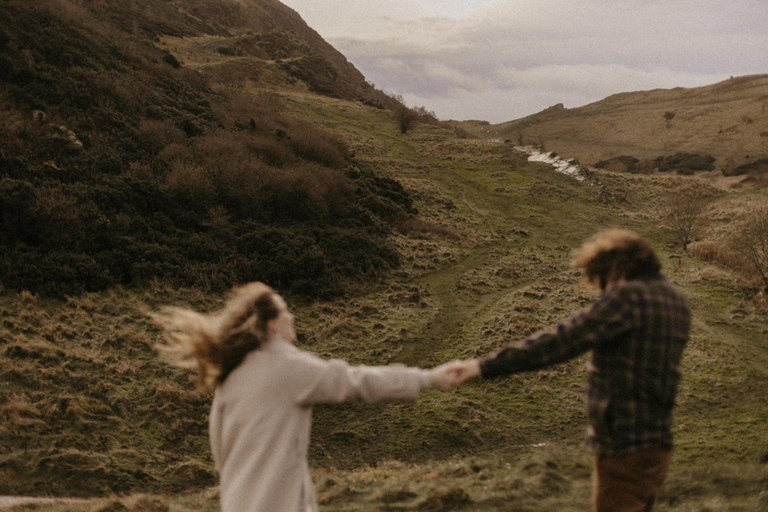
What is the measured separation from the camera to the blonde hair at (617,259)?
7.47 ft

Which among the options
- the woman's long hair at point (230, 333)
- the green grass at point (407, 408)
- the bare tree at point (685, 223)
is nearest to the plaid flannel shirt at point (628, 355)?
the woman's long hair at point (230, 333)

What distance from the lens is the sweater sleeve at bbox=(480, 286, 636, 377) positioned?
2143 mm

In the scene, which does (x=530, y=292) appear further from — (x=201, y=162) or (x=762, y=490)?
(x=201, y=162)

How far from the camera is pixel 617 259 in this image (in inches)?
91.9

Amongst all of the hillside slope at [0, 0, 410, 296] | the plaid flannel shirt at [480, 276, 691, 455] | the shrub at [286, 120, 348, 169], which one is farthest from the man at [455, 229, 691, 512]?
the shrub at [286, 120, 348, 169]

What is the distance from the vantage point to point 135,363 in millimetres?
→ 9594

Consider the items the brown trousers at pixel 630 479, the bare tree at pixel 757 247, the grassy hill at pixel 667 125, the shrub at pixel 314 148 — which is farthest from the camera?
the grassy hill at pixel 667 125

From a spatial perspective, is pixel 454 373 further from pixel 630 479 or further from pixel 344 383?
pixel 630 479

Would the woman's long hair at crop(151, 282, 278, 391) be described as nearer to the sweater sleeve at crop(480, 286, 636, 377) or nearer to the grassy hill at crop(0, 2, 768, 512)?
the sweater sleeve at crop(480, 286, 636, 377)

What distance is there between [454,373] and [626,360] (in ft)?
2.69

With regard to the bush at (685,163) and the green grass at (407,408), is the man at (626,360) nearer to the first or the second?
the green grass at (407,408)

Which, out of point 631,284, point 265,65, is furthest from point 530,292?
point 265,65

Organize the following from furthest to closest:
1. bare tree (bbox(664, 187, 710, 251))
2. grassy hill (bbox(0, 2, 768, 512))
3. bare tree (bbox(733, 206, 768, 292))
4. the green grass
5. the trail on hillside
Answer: bare tree (bbox(664, 187, 710, 251)) → bare tree (bbox(733, 206, 768, 292)) → the trail on hillside → grassy hill (bbox(0, 2, 768, 512)) → the green grass

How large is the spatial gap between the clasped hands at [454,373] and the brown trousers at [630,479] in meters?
0.75
